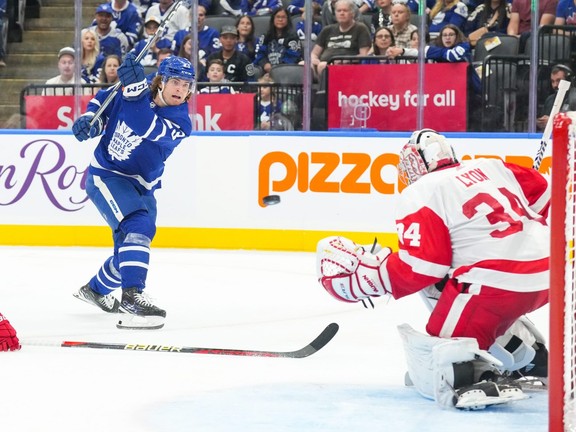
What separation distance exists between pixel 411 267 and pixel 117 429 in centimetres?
92

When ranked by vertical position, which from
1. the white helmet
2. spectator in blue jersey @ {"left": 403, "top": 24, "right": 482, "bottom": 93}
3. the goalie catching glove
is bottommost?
the goalie catching glove

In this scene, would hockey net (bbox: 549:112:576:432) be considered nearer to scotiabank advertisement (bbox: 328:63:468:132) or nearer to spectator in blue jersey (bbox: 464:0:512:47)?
scotiabank advertisement (bbox: 328:63:468:132)

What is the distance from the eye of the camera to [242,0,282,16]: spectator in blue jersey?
7945 mm

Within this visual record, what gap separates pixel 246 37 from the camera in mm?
7859

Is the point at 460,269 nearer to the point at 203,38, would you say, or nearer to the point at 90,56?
the point at 203,38

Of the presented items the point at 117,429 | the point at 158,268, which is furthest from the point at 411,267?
the point at 158,268

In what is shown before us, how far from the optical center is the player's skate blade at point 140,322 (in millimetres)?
4739

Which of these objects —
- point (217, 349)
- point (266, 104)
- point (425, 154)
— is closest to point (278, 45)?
point (266, 104)

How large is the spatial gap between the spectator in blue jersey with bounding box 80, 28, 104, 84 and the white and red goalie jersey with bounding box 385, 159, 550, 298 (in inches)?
192

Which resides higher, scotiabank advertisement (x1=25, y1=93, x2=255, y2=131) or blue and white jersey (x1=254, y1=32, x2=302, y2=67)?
blue and white jersey (x1=254, y1=32, x2=302, y2=67)

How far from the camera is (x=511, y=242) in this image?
330 centimetres

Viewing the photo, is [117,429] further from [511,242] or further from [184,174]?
[184,174]

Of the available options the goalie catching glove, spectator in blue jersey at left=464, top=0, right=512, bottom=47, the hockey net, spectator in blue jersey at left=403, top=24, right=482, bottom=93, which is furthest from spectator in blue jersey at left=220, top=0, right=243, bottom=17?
the hockey net

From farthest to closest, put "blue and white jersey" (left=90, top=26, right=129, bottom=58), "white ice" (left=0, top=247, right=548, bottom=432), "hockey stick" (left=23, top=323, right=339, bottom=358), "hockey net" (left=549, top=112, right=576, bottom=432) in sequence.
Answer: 1. "blue and white jersey" (left=90, top=26, right=129, bottom=58)
2. "hockey stick" (left=23, top=323, right=339, bottom=358)
3. "white ice" (left=0, top=247, right=548, bottom=432)
4. "hockey net" (left=549, top=112, right=576, bottom=432)
